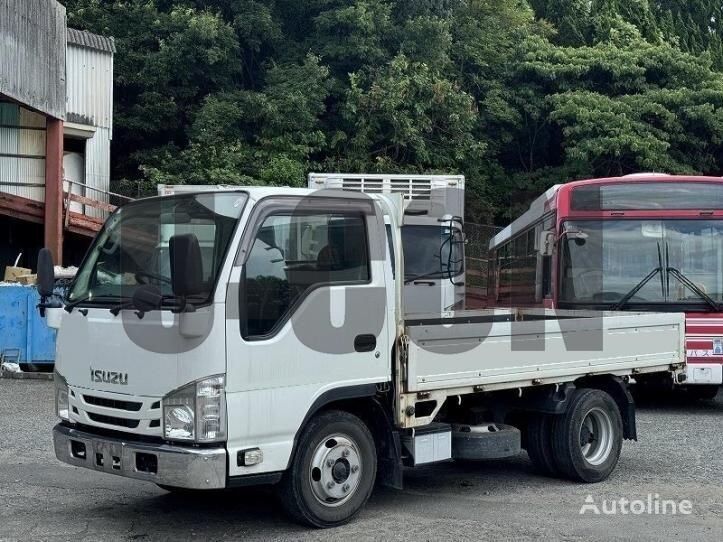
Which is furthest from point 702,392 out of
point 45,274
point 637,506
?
point 45,274

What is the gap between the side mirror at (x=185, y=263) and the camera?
19.3 ft

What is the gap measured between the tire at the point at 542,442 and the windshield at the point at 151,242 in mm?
3595

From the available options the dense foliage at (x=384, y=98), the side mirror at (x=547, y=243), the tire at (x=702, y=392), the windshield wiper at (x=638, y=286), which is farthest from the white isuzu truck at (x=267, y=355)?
the dense foliage at (x=384, y=98)

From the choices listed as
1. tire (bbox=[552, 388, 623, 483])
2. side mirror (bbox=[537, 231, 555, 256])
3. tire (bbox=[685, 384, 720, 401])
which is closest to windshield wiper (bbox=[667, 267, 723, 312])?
side mirror (bbox=[537, 231, 555, 256])

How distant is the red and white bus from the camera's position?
39.7ft

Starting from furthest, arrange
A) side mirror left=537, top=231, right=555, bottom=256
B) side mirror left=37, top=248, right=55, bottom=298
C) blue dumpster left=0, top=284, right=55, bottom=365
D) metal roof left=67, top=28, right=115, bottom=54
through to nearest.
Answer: metal roof left=67, top=28, right=115, bottom=54 < blue dumpster left=0, top=284, right=55, bottom=365 < side mirror left=537, top=231, right=555, bottom=256 < side mirror left=37, top=248, right=55, bottom=298

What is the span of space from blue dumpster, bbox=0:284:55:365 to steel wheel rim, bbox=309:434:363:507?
1042 centimetres

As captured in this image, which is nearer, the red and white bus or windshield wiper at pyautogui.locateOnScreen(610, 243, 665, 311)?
the red and white bus

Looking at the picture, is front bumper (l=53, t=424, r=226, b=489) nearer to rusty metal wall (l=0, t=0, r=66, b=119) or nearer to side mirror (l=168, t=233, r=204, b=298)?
side mirror (l=168, t=233, r=204, b=298)

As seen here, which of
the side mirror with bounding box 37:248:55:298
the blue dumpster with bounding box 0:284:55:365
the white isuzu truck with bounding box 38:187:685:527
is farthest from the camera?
the blue dumpster with bounding box 0:284:55:365

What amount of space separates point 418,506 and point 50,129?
52.6 ft

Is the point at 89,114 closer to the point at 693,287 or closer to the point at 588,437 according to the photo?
the point at 693,287

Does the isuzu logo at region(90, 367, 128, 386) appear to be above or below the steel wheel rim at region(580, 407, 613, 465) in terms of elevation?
above

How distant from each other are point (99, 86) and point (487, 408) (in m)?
18.7
